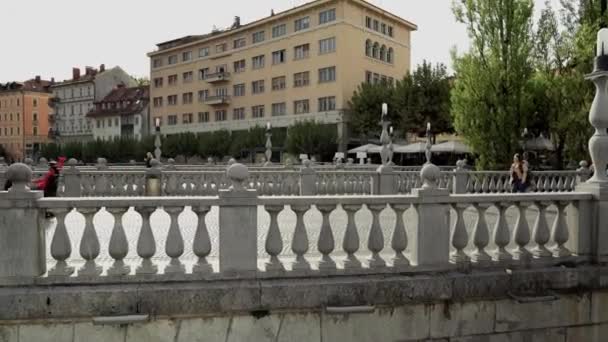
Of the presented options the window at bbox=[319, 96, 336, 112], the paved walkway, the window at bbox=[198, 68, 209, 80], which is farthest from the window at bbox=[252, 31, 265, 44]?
the paved walkway

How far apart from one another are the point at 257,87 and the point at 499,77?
43905 millimetres

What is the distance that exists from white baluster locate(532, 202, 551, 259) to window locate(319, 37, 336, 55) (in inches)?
1919

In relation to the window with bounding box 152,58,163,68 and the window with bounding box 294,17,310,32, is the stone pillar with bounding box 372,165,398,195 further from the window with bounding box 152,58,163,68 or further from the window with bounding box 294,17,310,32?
the window with bounding box 152,58,163,68

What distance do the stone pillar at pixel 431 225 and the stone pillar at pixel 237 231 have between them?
190 cm

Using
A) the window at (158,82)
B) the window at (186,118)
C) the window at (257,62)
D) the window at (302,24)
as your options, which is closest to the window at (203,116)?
the window at (186,118)

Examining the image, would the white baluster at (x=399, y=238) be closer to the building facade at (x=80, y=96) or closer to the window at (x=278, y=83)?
the window at (x=278, y=83)

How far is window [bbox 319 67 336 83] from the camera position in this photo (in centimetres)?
5262

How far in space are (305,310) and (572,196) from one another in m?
3.70

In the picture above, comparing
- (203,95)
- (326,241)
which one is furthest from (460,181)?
(203,95)

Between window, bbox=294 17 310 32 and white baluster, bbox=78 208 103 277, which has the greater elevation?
window, bbox=294 17 310 32

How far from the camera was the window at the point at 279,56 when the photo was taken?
5875 centimetres

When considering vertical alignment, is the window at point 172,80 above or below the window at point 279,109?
above

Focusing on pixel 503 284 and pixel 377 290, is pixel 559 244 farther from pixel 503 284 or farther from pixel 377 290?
pixel 377 290

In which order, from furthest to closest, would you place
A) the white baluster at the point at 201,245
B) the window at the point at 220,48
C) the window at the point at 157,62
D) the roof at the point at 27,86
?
the roof at the point at 27,86 < the window at the point at 157,62 < the window at the point at 220,48 < the white baluster at the point at 201,245
